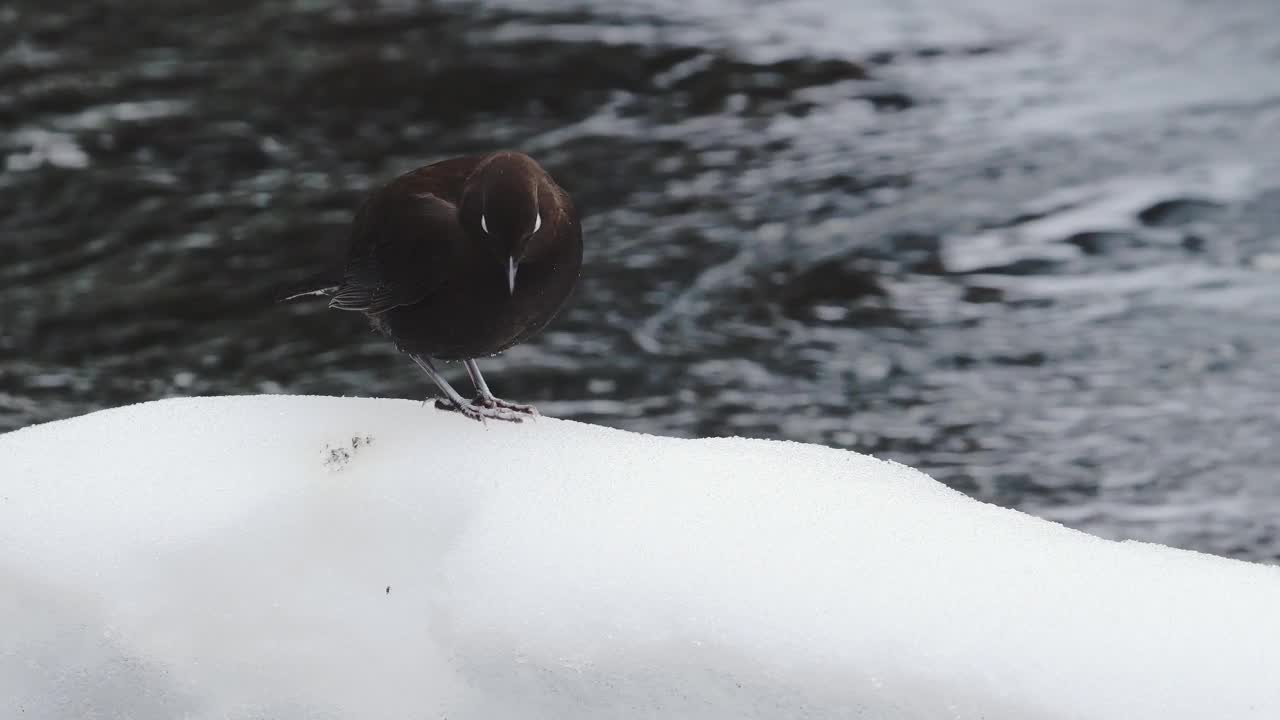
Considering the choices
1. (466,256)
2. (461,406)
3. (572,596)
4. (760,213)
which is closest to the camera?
(572,596)

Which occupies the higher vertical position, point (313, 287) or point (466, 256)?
point (466, 256)

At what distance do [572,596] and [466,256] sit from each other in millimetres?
605

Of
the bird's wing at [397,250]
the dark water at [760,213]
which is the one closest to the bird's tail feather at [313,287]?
the bird's wing at [397,250]

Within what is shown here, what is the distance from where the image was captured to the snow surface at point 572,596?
2203 millimetres

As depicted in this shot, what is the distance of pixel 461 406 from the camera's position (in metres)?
2.87

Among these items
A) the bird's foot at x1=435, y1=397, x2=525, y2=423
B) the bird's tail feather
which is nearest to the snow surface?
the bird's foot at x1=435, y1=397, x2=525, y2=423

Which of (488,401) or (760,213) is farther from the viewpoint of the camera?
(760,213)

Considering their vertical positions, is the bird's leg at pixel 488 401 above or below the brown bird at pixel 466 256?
below

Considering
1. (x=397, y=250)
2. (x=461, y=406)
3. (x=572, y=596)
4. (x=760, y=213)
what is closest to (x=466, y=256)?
(x=397, y=250)

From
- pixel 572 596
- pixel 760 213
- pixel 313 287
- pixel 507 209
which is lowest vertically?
pixel 760 213

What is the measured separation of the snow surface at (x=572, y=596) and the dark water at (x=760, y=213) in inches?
99.0

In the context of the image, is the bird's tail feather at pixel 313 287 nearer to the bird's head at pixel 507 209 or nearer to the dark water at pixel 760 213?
the bird's head at pixel 507 209

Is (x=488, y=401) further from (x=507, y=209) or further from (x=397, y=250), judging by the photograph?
(x=507, y=209)

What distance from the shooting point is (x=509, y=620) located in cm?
228
